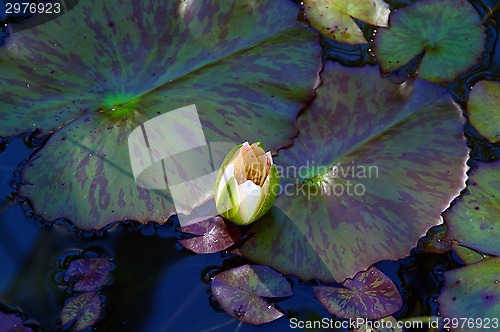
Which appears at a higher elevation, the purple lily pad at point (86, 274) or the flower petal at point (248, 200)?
the flower petal at point (248, 200)

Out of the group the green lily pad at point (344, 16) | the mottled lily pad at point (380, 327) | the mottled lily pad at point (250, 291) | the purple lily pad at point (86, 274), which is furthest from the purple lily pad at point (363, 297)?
the green lily pad at point (344, 16)

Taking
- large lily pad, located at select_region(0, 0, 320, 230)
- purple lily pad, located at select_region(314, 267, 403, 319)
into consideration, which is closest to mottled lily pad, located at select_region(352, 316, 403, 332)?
purple lily pad, located at select_region(314, 267, 403, 319)

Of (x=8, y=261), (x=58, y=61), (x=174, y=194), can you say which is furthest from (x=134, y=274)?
(x=58, y=61)

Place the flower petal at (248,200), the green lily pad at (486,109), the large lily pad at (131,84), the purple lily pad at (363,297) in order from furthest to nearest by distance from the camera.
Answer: the green lily pad at (486,109) < the large lily pad at (131,84) < the purple lily pad at (363,297) < the flower petal at (248,200)

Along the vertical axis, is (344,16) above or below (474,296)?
above

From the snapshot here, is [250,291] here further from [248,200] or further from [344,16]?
[344,16]

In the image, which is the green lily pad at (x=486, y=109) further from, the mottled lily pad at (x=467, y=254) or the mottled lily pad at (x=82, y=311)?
the mottled lily pad at (x=82, y=311)

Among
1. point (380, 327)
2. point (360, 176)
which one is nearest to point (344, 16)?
point (360, 176)
